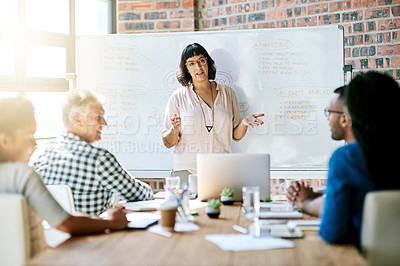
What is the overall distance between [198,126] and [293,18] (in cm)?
140

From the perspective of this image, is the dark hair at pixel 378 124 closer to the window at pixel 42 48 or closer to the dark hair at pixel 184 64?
the dark hair at pixel 184 64

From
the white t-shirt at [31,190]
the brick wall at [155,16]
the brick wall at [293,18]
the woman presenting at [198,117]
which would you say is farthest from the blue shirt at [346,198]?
the brick wall at [155,16]

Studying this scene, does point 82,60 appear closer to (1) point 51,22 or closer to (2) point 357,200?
(1) point 51,22

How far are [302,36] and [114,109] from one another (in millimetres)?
1635

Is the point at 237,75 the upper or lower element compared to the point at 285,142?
upper

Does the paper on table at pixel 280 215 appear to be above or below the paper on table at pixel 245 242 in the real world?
above

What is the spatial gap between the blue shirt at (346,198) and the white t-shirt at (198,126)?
6.34 feet

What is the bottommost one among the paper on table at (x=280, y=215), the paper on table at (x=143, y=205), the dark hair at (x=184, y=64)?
the paper on table at (x=280, y=215)

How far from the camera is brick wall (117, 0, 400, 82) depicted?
13.4ft

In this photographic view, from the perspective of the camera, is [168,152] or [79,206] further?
[168,152]

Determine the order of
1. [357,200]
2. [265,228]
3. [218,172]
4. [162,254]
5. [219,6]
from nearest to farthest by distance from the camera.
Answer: [162,254] < [357,200] < [265,228] < [218,172] < [219,6]

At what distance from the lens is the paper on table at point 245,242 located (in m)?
1.75

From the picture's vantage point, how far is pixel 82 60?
4.21 metres

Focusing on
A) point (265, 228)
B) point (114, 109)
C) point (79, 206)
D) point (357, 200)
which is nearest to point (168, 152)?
point (114, 109)
